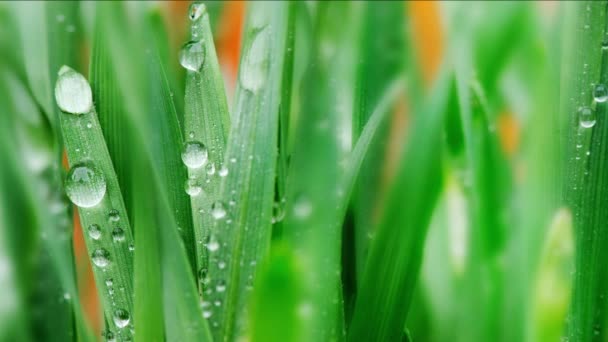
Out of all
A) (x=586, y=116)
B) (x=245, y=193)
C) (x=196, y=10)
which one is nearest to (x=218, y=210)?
(x=245, y=193)

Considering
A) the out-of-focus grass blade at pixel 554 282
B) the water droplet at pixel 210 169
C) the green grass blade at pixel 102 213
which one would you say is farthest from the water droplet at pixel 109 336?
the out-of-focus grass blade at pixel 554 282

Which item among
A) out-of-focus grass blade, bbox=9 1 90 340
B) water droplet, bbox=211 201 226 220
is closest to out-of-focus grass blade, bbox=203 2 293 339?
water droplet, bbox=211 201 226 220

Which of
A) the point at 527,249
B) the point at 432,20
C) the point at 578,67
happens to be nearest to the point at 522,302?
the point at 527,249

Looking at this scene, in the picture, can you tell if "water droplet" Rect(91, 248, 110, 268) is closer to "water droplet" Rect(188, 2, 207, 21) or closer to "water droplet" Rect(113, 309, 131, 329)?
"water droplet" Rect(113, 309, 131, 329)

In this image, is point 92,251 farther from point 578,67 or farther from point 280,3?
point 578,67

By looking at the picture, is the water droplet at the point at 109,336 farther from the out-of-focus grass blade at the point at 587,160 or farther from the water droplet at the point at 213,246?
the out-of-focus grass blade at the point at 587,160

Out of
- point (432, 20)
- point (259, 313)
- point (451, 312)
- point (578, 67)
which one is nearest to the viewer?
point (259, 313)
